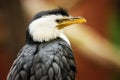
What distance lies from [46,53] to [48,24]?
0.10 metres

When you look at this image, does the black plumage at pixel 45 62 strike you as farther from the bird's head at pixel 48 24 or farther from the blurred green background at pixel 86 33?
the blurred green background at pixel 86 33

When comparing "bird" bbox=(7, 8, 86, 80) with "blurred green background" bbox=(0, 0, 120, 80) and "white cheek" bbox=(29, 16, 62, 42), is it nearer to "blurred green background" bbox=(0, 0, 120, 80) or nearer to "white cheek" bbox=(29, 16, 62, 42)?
"white cheek" bbox=(29, 16, 62, 42)

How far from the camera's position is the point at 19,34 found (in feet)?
4.94

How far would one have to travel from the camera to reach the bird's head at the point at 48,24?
1085 mm

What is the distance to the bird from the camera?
40.6 inches

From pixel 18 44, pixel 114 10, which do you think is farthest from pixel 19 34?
pixel 114 10

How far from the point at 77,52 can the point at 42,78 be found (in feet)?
1.78

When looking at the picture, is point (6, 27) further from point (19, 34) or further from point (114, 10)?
point (114, 10)

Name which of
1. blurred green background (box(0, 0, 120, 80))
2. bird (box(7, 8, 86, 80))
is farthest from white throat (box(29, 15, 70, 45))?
blurred green background (box(0, 0, 120, 80))

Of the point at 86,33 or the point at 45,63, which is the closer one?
the point at 45,63

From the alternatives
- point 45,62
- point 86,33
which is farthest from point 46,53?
point 86,33

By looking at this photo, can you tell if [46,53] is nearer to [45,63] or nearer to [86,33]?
[45,63]

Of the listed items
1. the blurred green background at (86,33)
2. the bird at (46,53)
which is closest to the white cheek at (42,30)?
the bird at (46,53)

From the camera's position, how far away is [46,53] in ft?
3.43
